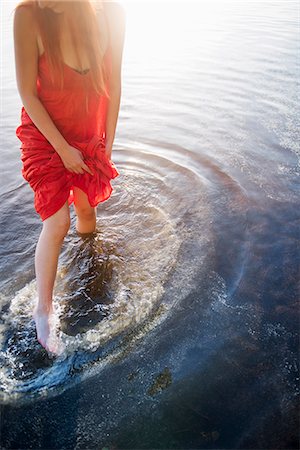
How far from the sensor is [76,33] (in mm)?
2416

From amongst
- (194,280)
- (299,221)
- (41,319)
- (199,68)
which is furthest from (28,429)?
(199,68)

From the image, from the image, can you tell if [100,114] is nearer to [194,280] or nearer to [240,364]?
[194,280]

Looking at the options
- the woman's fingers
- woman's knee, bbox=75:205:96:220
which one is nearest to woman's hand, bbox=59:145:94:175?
the woman's fingers

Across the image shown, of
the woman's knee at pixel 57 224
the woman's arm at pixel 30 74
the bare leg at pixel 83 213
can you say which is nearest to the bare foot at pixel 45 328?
the woman's knee at pixel 57 224

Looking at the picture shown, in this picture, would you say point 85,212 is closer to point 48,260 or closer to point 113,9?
point 48,260

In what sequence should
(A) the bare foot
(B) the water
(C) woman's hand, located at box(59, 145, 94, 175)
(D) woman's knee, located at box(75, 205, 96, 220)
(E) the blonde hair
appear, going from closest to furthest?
(B) the water < (E) the blonde hair < (A) the bare foot < (C) woman's hand, located at box(59, 145, 94, 175) < (D) woman's knee, located at box(75, 205, 96, 220)

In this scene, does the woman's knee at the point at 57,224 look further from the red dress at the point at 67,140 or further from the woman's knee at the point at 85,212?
the woman's knee at the point at 85,212

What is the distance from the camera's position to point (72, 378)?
2352 millimetres

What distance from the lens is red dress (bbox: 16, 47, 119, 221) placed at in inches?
101

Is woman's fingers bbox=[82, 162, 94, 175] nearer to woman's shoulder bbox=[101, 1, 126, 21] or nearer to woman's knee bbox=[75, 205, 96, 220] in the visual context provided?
woman's knee bbox=[75, 205, 96, 220]

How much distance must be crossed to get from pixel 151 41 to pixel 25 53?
27.7 feet

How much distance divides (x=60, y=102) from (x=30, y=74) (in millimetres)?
271

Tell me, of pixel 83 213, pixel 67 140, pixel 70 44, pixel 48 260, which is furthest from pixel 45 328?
pixel 70 44

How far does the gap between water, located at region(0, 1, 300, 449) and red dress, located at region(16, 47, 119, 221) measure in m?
0.75
